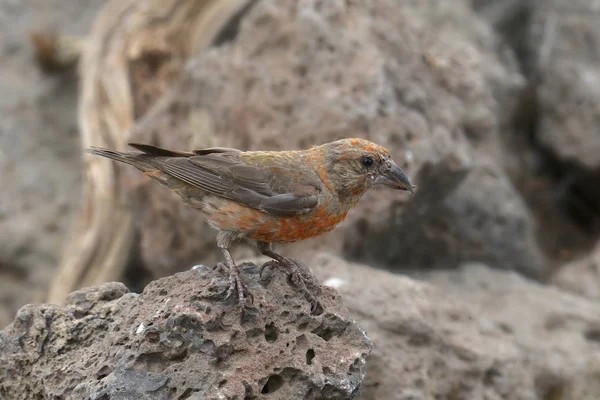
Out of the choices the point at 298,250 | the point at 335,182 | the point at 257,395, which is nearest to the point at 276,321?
the point at 257,395

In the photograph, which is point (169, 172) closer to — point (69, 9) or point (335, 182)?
point (335, 182)

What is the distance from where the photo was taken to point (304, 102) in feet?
20.2

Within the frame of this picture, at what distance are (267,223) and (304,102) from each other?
2.20 metres

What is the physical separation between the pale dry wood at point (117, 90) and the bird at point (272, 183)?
8.47ft

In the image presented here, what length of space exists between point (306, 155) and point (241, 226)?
64 centimetres

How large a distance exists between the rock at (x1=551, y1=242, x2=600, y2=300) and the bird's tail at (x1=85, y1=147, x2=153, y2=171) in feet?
14.6

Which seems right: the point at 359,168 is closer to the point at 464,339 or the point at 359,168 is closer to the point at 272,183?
the point at 272,183

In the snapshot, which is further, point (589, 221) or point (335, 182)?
point (589, 221)

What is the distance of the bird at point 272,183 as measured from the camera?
4180 mm

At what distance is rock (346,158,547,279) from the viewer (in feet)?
20.7

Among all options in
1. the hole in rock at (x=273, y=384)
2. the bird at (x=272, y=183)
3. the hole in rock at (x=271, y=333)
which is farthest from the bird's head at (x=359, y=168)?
the hole in rock at (x=273, y=384)

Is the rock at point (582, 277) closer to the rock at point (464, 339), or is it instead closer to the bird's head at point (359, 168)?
the rock at point (464, 339)

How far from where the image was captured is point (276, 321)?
3.62 metres

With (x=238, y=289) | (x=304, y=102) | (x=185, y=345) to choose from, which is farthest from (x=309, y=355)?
(x=304, y=102)
